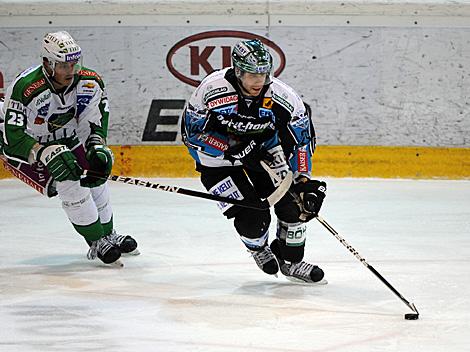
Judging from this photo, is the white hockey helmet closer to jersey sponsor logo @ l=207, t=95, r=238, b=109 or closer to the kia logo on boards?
jersey sponsor logo @ l=207, t=95, r=238, b=109

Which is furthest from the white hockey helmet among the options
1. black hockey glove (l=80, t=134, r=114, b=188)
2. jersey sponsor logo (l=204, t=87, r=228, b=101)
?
jersey sponsor logo (l=204, t=87, r=228, b=101)

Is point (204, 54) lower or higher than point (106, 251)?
lower

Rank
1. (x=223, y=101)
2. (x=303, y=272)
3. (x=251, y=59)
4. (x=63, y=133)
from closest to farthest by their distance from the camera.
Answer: (x=251, y=59), (x=223, y=101), (x=303, y=272), (x=63, y=133)

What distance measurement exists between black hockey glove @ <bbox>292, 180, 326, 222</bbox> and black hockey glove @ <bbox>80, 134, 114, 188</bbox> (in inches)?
34.0

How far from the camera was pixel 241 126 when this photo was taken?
409 centimetres

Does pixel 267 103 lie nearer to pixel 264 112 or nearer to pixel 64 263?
pixel 264 112

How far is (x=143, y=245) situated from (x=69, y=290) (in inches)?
40.2

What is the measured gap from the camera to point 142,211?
6000 mm

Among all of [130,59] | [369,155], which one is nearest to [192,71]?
[130,59]

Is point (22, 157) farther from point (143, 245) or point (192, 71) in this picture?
point (192, 71)

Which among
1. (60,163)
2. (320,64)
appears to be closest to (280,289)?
(60,163)

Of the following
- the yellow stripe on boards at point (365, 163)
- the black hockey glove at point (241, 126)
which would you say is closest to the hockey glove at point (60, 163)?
the black hockey glove at point (241, 126)

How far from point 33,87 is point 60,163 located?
42 centimetres

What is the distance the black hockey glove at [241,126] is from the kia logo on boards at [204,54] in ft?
9.61
